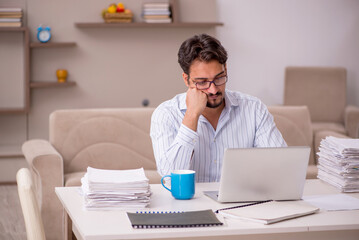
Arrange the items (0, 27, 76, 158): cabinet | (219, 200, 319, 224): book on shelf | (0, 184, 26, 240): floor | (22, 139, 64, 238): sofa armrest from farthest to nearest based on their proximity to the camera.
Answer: (0, 27, 76, 158): cabinet → (0, 184, 26, 240): floor → (22, 139, 64, 238): sofa armrest → (219, 200, 319, 224): book on shelf

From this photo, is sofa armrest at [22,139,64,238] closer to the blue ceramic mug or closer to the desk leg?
the desk leg

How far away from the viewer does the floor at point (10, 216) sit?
140 inches

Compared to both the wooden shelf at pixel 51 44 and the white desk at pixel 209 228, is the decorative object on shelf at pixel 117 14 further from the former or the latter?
the white desk at pixel 209 228

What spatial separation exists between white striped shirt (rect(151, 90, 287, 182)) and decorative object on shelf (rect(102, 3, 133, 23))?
2.79 meters

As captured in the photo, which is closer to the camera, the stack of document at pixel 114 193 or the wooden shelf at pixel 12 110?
the stack of document at pixel 114 193

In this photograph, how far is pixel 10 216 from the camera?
3969 mm

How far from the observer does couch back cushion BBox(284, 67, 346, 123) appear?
5688 millimetres

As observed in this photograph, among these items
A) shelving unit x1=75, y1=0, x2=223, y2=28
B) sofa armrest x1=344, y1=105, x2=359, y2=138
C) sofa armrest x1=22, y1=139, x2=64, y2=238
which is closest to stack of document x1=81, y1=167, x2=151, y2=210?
sofa armrest x1=22, y1=139, x2=64, y2=238

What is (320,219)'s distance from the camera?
180 cm

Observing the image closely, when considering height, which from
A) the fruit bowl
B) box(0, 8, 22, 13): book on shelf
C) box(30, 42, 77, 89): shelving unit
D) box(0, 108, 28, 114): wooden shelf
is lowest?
box(0, 108, 28, 114): wooden shelf

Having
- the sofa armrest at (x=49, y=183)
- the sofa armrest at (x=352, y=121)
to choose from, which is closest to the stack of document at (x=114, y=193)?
the sofa armrest at (x=49, y=183)

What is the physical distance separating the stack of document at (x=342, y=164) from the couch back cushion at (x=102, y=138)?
162 centimetres

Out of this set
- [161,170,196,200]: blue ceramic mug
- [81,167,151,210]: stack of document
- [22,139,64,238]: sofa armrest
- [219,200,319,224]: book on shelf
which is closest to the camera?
[219,200,319,224]: book on shelf

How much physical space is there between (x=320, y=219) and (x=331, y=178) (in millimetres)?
549
